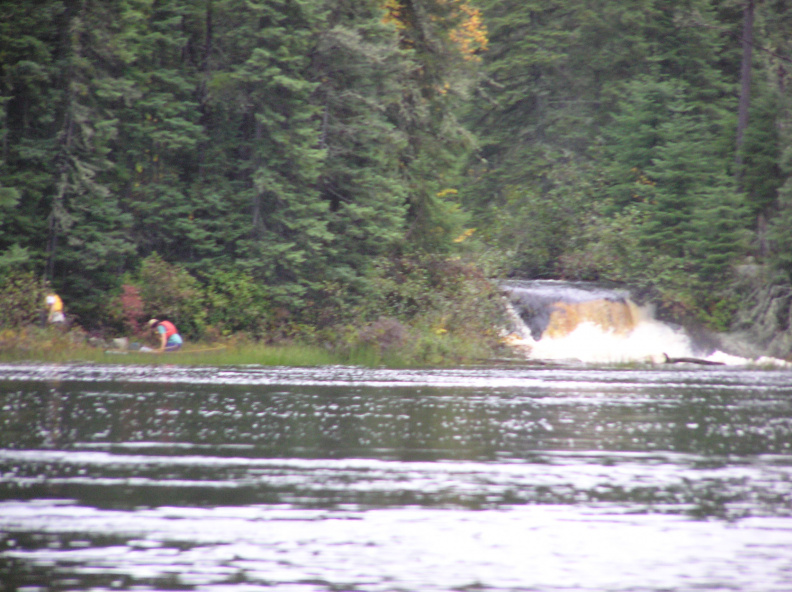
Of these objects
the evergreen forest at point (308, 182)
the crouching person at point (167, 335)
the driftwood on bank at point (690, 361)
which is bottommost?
the driftwood on bank at point (690, 361)

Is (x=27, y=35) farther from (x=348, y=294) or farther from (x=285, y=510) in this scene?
(x=285, y=510)

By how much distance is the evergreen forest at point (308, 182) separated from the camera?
27.2 m

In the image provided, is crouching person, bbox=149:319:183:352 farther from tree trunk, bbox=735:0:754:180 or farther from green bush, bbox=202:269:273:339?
tree trunk, bbox=735:0:754:180

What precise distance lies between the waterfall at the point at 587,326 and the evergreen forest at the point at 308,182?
1.11 metres

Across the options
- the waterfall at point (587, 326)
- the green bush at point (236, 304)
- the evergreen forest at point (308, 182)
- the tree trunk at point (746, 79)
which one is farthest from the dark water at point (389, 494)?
the tree trunk at point (746, 79)

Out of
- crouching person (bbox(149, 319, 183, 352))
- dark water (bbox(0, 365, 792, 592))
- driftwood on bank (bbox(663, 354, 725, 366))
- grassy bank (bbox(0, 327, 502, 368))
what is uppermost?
dark water (bbox(0, 365, 792, 592))

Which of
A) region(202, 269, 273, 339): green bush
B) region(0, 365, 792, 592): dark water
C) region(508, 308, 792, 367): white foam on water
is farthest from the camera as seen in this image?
region(508, 308, 792, 367): white foam on water

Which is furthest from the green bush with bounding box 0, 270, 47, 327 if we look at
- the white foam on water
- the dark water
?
the white foam on water

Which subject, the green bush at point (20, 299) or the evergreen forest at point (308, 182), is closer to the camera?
the green bush at point (20, 299)

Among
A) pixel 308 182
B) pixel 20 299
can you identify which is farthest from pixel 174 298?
pixel 308 182

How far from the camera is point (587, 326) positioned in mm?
33781

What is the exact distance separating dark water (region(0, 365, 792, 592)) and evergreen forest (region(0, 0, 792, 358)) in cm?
1184

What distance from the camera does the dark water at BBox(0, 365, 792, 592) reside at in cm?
640

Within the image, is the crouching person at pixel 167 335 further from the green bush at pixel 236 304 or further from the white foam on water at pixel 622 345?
the white foam on water at pixel 622 345
